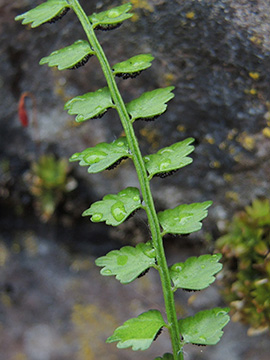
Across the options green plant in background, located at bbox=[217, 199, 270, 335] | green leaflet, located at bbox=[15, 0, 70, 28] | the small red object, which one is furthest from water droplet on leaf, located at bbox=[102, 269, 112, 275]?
the small red object

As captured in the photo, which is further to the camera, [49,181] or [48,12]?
[49,181]

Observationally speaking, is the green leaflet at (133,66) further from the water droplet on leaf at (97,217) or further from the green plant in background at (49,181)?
the green plant in background at (49,181)

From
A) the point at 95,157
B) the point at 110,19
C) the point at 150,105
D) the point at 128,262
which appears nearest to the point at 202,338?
the point at 128,262

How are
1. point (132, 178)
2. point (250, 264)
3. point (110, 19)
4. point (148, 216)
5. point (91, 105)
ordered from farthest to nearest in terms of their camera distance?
point (132, 178) < point (250, 264) < point (110, 19) < point (91, 105) < point (148, 216)

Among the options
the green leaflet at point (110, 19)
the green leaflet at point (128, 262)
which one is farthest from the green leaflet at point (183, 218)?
the green leaflet at point (110, 19)

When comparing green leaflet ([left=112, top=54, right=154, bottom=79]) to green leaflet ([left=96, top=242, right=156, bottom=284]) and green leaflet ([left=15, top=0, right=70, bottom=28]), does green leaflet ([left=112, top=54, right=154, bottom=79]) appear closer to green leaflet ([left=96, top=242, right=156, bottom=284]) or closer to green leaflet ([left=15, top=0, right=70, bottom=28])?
green leaflet ([left=15, top=0, right=70, bottom=28])

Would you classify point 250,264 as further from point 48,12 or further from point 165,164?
point 48,12
